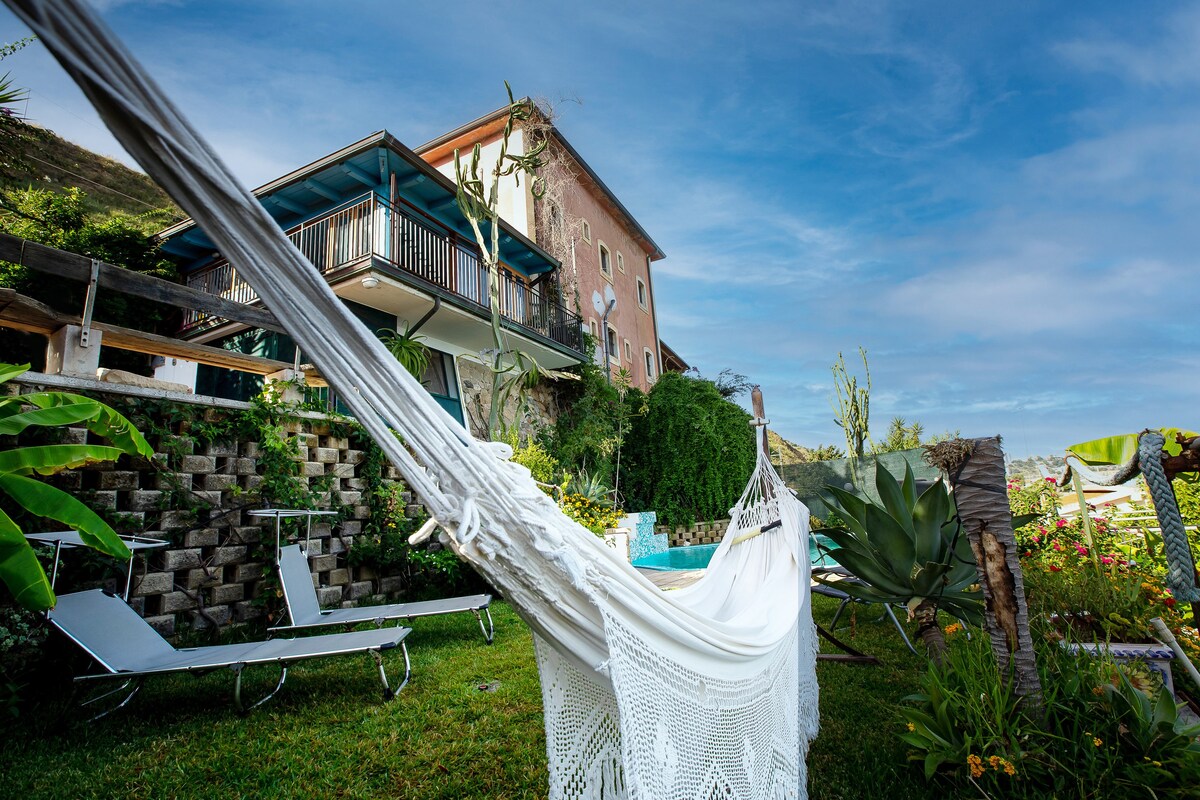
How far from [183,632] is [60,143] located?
1769 centimetres

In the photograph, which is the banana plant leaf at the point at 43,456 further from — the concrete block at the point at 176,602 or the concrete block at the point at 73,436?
the concrete block at the point at 176,602

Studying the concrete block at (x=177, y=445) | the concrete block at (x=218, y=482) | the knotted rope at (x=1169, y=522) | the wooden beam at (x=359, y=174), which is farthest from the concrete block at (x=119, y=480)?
the wooden beam at (x=359, y=174)

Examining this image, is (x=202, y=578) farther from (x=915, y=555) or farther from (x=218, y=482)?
(x=915, y=555)

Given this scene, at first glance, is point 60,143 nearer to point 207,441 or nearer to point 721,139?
point 207,441

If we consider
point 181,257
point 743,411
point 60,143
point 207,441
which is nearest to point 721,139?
point 207,441

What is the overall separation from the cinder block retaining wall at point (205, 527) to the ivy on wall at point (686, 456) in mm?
7182

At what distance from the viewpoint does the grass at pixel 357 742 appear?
182 cm

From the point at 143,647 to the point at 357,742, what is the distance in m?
1.25

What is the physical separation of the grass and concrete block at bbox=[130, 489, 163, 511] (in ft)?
3.34

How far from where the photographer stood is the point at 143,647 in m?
2.58

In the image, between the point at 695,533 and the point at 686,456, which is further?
the point at 686,456

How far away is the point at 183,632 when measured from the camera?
3.47 m

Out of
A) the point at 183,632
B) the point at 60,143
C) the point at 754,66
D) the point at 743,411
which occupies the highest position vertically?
the point at 60,143

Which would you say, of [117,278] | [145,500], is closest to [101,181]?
[117,278]
